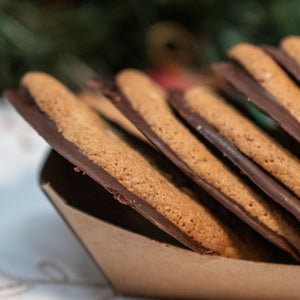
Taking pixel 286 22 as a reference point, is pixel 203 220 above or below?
below

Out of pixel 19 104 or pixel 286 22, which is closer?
pixel 19 104

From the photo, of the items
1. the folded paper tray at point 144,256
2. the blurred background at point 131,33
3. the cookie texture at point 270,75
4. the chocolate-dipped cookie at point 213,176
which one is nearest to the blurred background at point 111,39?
the blurred background at point 131,33

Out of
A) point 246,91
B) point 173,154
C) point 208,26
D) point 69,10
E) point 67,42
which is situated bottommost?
point 173,154

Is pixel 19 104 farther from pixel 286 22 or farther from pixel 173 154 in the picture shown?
pixel 286 22

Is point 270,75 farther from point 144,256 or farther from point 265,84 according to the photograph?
point 144,256

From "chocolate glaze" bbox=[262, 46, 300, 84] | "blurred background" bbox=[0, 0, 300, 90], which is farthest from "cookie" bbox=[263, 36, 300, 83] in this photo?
"blurred background" bbox=[0, 0, 300, 90]

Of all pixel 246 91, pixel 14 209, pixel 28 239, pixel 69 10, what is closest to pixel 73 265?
pixel 28 239
